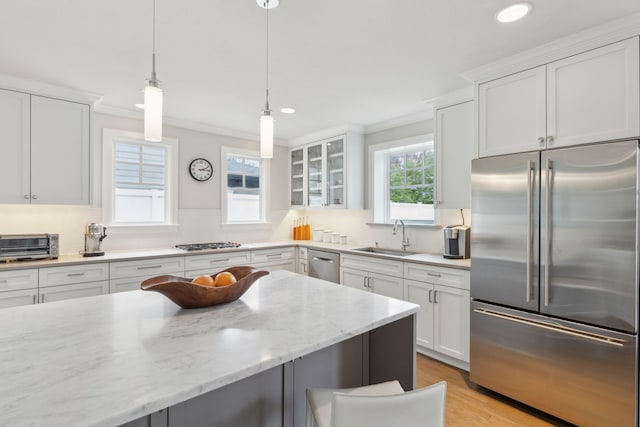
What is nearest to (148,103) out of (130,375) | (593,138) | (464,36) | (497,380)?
(130,375)

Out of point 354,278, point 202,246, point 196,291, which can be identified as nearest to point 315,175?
point 354,278

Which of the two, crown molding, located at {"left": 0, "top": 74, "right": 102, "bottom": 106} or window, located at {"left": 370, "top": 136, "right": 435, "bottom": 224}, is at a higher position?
crown molding, located at {"left": 0, "top": 74, "right": 102, "bottom": 106}

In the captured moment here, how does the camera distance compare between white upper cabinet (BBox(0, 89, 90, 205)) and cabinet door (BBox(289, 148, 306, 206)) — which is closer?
white upper cabinet (BBox(0, 89, 90, 205))

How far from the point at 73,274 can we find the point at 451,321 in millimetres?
3320

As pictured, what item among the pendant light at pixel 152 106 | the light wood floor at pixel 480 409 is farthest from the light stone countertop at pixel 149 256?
the pendant light at pixel 152 106

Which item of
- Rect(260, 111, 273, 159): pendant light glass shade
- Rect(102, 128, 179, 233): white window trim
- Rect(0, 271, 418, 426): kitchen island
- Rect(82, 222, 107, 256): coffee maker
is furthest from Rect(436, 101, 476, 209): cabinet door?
Rect(82, 222, 107, 256): coffee maker

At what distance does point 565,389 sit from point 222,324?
7.03ft

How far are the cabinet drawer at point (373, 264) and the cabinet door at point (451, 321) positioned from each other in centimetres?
44

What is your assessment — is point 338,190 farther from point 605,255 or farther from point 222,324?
point 222,324

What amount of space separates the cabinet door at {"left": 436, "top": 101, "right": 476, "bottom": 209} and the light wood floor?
1481 mm

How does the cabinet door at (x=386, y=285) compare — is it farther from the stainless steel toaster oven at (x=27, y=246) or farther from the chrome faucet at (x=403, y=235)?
the stainless steel toaster oven at (x=27, y=246)

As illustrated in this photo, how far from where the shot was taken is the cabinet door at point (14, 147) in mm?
2623

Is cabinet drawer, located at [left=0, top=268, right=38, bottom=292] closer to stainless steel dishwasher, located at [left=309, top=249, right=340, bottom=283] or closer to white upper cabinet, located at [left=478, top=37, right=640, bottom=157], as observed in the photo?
stainless steel dishwasher, located at [left=309, top=249, right=340, bottom=283]

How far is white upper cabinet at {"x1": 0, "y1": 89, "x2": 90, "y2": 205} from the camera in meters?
2.65
